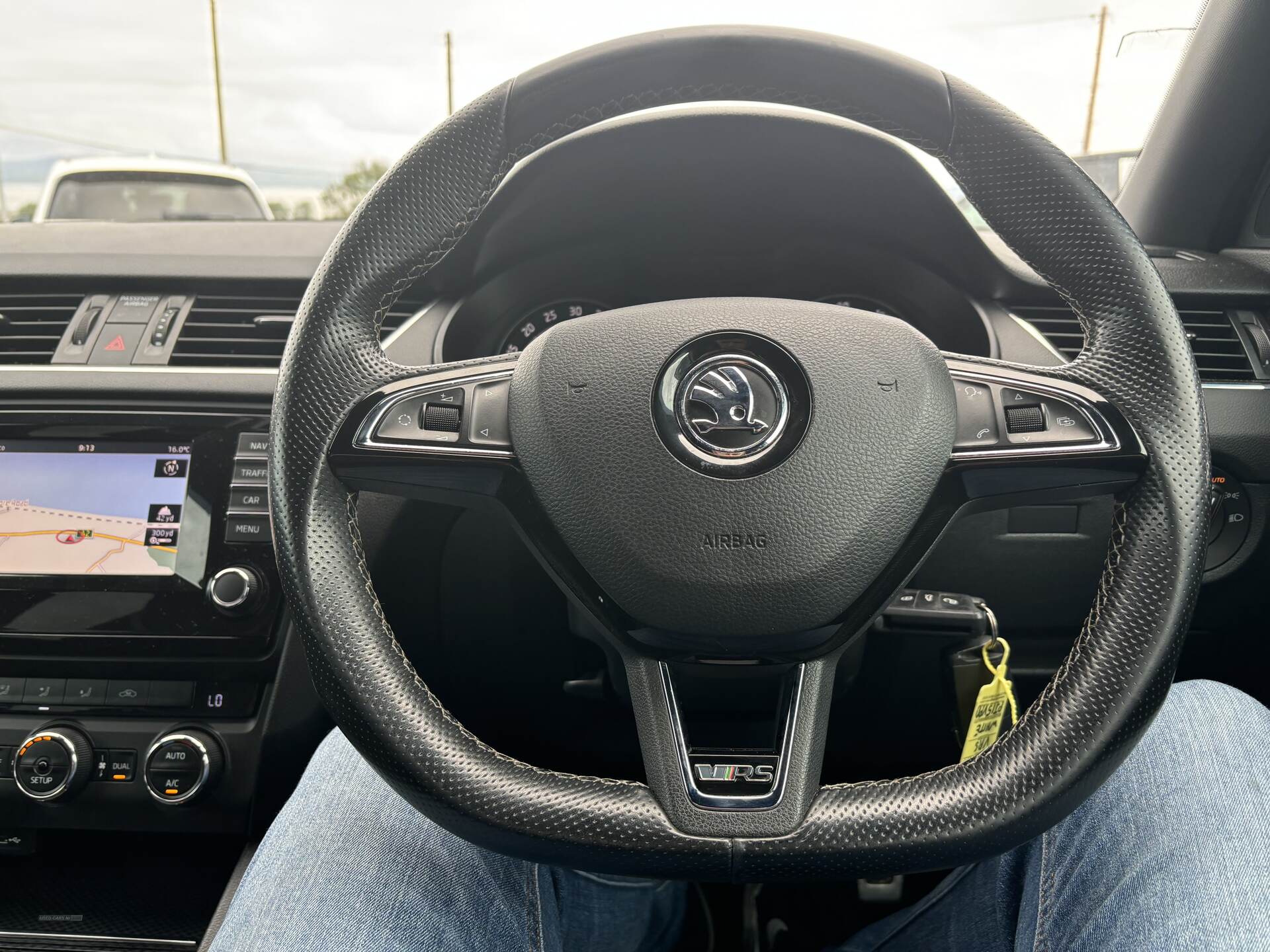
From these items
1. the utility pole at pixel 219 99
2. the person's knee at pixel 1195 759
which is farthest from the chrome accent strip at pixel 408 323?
the utility pole at pixel 219 99

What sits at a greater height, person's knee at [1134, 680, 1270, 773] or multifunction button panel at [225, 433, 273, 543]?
person's knee at [1134, 680, 1270, 773]

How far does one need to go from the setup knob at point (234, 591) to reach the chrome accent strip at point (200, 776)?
159 mm

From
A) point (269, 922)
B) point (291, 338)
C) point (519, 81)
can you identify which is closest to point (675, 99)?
point (519, 81)

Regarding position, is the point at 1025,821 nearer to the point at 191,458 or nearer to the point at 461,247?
the point at 461,247

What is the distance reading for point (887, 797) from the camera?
72 cm

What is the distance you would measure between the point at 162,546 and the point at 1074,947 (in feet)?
3.44

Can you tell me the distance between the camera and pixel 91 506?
4.20 ft

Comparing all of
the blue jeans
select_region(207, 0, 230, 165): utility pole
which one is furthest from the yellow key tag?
select_region(207, 0, 230, 165): utility pole

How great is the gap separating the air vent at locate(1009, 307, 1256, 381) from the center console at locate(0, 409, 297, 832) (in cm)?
97

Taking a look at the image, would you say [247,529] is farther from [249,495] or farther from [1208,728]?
[1208,728]

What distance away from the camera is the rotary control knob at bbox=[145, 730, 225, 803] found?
1.23 m

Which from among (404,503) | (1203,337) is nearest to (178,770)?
(404,503)

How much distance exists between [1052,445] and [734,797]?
37 centimetres

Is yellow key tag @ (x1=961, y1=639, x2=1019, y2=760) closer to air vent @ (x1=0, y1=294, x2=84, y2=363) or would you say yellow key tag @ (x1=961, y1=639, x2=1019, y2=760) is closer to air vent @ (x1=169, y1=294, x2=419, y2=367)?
air vent @ (x1=169, y1=294, x2=419, y2=367)
